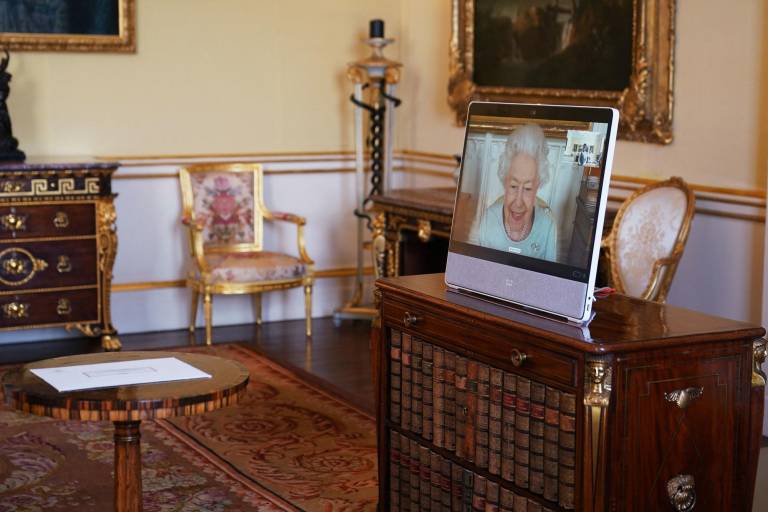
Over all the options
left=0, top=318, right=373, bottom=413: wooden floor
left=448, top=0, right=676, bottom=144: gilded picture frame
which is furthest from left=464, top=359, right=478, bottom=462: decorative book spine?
left=448, top=0, right=676, bottom=144: gilded picture frame

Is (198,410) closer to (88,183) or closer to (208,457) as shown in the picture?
(208,457)

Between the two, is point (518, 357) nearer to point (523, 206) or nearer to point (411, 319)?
point (523, 206)

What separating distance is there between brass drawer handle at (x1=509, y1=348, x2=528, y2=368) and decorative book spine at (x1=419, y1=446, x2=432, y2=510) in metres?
0.64

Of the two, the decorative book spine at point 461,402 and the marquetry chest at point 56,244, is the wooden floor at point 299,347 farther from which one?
the decorative book spine at point 461,402

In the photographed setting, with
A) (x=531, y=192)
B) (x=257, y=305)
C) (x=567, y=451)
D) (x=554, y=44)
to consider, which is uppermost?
(x=554, y=44)

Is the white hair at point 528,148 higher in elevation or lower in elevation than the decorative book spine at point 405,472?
higher

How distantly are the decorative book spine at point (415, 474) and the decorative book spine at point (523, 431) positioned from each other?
23.3 inches

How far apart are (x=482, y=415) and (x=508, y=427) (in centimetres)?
13

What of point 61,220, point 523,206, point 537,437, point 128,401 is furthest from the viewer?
point 61,220

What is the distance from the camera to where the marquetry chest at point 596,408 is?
9.77 ft

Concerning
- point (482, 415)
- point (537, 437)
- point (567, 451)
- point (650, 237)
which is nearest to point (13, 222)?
point (650, 237)

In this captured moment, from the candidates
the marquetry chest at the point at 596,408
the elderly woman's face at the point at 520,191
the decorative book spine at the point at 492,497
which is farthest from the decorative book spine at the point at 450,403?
the elderly woman's face at the point at 520,191

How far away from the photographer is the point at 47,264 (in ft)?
22.1

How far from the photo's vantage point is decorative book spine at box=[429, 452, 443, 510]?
3.68 metres
